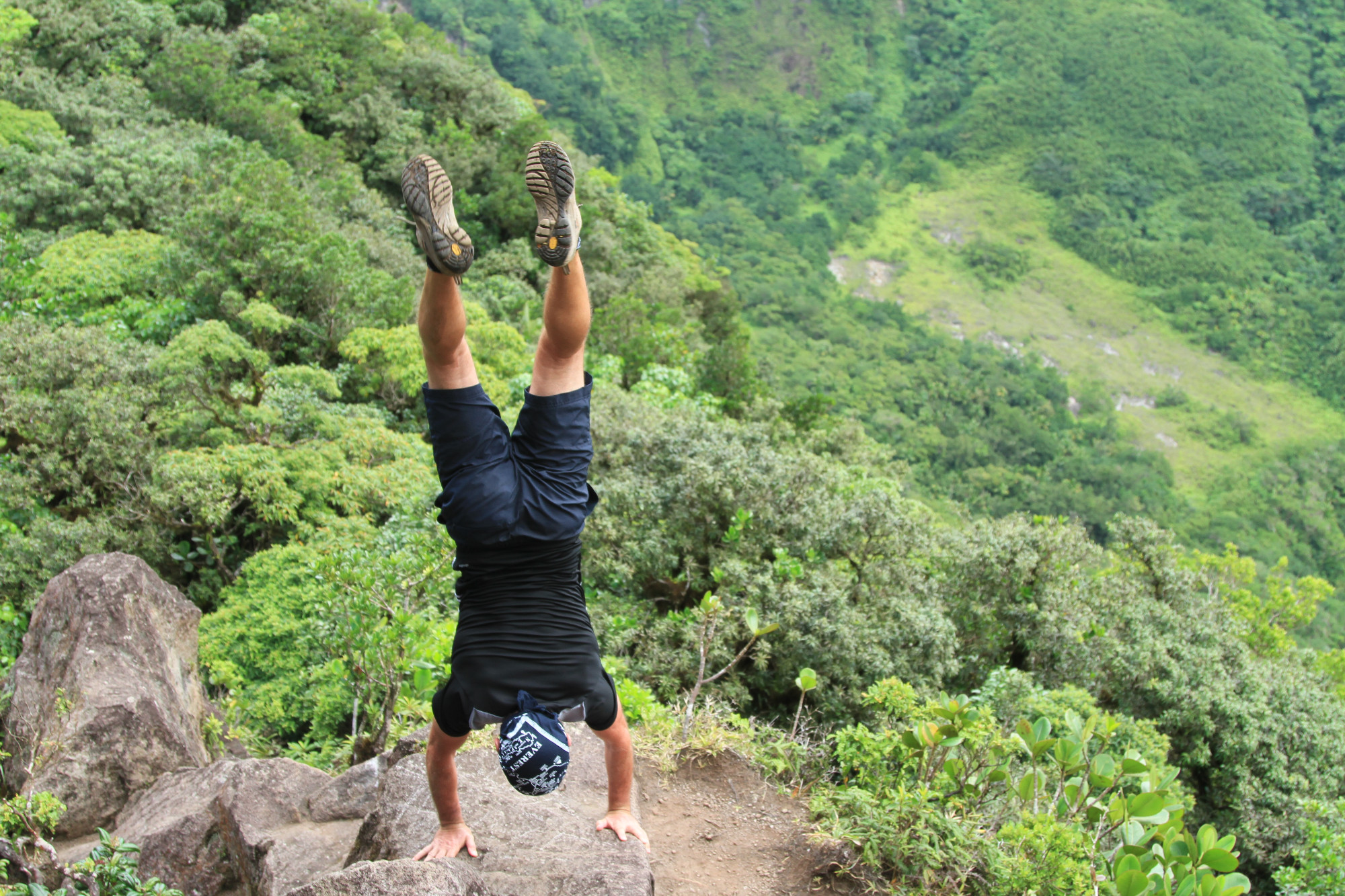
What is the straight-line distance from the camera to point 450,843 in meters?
3.95

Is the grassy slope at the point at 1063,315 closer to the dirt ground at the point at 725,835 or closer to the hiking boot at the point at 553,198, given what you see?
the dirt ground at the point at 725,835

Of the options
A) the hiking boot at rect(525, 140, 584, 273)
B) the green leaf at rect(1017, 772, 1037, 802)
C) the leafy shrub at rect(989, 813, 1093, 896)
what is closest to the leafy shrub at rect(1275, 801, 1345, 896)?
the green leaf at rect(1017, 772, 1037, 802)

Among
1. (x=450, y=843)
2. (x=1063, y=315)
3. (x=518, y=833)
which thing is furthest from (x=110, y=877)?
(x=1063, y=315)

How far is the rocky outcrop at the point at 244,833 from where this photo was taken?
4434 mm

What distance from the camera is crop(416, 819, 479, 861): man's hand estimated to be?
3.90 metres

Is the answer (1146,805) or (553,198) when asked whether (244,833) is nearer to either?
(553,198)

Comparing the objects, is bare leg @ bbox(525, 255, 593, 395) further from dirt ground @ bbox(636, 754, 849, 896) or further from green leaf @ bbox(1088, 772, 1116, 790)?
green leaf @ bbox(1088, 772, 1116, 790)

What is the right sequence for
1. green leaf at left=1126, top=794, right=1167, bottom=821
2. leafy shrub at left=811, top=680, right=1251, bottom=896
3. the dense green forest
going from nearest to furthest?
leafy shrub at left=811, top=680, right=1251, bottom=896 → green leaf at left=1126, top=794, right=1167, bottom=821 → the dense green forest

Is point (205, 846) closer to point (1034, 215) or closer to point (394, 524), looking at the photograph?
point (394, 524)

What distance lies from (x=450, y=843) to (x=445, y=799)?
219 millimetres

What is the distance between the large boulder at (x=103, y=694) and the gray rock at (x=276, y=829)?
1.04 metres

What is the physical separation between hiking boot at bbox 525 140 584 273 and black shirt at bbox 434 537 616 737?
109cm

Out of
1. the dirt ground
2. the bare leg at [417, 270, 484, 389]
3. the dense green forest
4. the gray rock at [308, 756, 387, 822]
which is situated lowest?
the dense green forest

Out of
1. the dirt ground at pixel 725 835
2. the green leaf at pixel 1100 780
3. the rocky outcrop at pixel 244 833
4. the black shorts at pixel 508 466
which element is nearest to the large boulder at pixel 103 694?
the rocky outcrop at pixel 244 833
